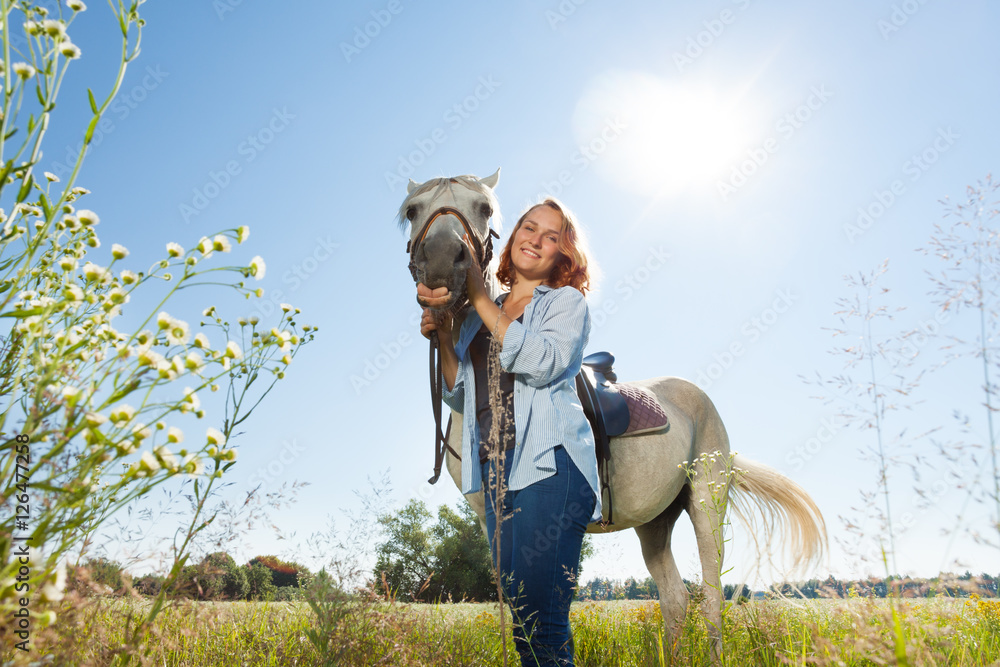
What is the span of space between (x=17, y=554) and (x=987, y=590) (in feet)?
6.83

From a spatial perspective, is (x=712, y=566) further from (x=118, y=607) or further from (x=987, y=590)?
(x=118, y=607)

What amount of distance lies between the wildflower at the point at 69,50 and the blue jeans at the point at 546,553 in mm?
1564

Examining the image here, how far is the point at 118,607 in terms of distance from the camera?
2076 mm

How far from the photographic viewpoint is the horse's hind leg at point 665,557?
3773mm

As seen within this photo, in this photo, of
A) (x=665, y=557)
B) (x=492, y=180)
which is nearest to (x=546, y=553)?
(x=665, y=557)

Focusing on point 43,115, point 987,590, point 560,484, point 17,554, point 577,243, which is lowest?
point 987,590

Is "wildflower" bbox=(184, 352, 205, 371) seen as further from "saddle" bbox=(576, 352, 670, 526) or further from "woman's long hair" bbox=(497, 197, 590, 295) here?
"saddle" bbox=(576, 352, 670, 526)

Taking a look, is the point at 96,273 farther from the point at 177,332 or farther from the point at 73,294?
the point at 177,332

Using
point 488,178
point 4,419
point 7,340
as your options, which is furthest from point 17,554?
point 488,178

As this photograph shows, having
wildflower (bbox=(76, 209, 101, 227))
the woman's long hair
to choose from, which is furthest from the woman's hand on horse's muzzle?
wildflower (bbox=(76, 209, 101, 227))

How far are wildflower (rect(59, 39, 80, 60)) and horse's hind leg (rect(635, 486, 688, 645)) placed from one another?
3911mm

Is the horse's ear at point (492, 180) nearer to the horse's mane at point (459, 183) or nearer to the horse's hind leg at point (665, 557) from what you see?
the horse's mane at point (459, 183)

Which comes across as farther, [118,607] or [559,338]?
[559,338]

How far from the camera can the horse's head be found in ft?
8.11
